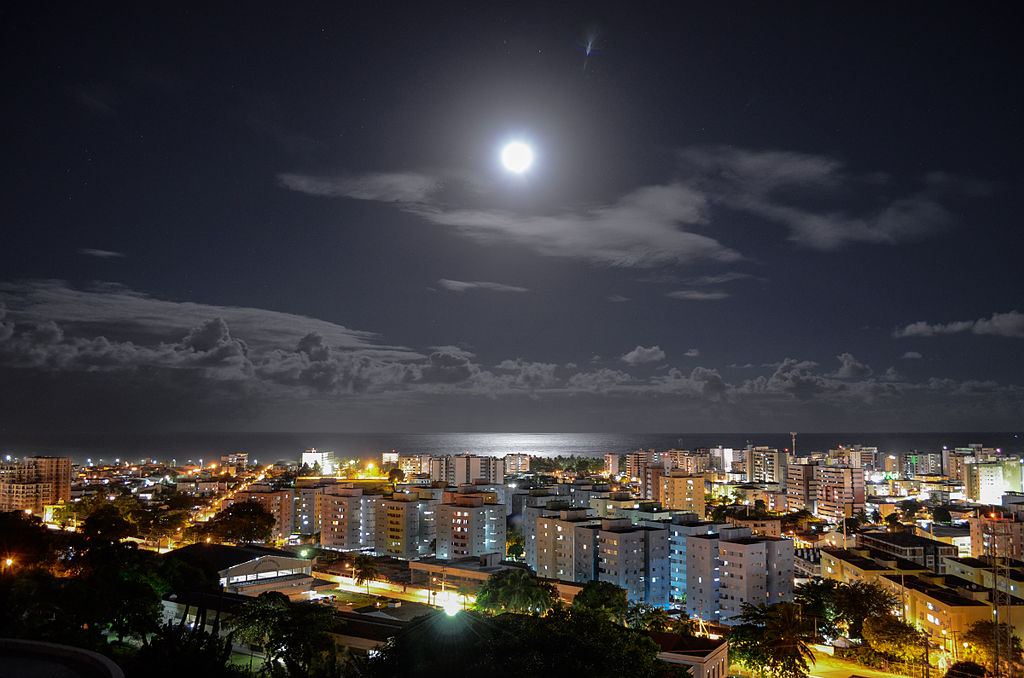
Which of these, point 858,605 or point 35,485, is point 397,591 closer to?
point 858,605

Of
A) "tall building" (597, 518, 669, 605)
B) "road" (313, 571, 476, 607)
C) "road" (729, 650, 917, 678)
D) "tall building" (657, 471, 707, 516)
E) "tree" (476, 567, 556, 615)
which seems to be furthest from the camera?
"tall building" (657, 471, 707, 516)

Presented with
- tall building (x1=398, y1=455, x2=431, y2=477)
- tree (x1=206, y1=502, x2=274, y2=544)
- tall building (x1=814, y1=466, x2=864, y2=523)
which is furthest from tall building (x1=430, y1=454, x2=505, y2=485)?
tree (x1=206, y1=502, x2=274, y2=544)

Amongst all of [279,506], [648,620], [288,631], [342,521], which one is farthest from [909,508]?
[288,631]

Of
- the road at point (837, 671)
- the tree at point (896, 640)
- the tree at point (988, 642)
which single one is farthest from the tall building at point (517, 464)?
the tree at point (988, 642)

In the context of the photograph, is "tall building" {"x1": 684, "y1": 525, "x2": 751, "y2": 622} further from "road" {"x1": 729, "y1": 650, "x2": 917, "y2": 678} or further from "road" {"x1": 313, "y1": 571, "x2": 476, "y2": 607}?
"road" {"x1": 313, "y1": 571, "x2": 476, "y2": 607}

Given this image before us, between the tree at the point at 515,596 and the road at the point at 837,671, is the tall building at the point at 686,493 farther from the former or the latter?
the tree at the point at 515,596

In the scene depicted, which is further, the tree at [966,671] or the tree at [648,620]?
the tree at [648,620]
